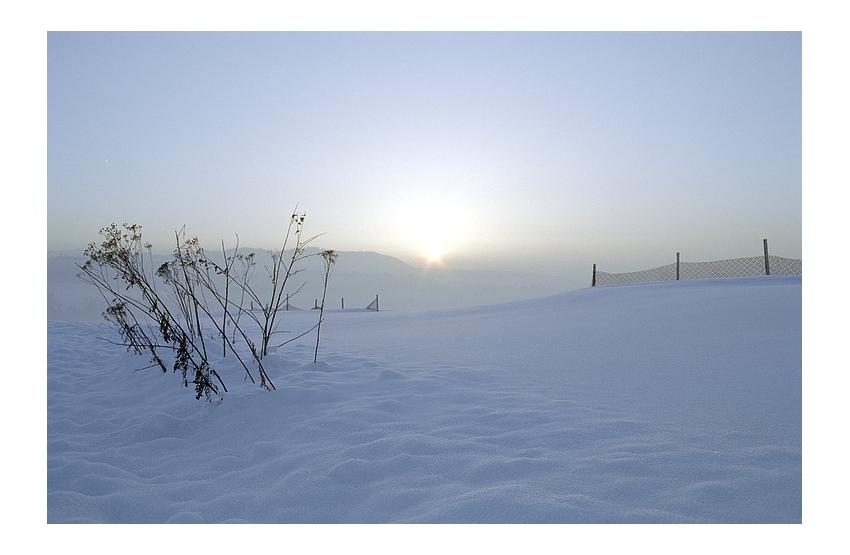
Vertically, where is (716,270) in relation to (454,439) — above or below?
above

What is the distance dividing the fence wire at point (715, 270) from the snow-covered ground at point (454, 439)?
990 cm

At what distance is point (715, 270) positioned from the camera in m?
13.6

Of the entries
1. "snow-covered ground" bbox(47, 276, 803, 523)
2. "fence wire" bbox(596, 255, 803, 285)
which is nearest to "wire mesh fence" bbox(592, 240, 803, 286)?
"fence wire" bbox(596, 255, 803, 285)

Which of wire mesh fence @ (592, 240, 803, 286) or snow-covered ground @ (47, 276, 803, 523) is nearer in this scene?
snow-covered ground @ (47, 276, 803, 523)

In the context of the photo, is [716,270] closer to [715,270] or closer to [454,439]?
[715,270]

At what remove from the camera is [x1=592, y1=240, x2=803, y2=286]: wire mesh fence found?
12.5 meters

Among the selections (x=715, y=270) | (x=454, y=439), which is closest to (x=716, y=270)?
(x=715, y=270)

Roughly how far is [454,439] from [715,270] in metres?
14.0

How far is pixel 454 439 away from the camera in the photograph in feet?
6.89

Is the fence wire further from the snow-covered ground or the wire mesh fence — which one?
the snow-covered ground

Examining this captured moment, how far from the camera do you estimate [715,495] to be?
1.51 meters

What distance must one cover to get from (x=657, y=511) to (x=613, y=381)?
180 centimetres

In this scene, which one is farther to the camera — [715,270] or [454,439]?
[715,270]
